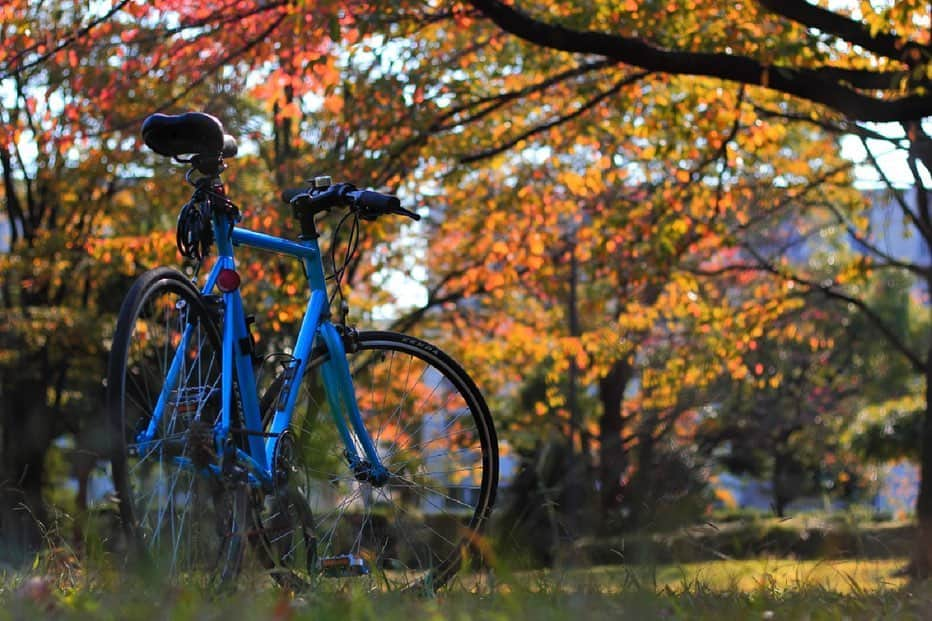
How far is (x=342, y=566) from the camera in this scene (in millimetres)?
3562

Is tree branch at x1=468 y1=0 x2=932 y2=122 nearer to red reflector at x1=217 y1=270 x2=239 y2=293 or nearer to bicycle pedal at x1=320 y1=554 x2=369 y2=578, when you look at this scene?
red reflector at x1=217 y1=270 x2=239 y2=293

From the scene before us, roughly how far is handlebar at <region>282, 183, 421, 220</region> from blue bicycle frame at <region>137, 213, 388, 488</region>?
0.39 feet

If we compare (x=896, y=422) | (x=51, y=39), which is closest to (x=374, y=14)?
(x=51, y=39)


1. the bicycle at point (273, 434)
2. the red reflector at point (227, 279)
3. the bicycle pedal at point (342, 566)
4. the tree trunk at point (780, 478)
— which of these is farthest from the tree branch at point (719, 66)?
the tree trunk at point (780, 478)

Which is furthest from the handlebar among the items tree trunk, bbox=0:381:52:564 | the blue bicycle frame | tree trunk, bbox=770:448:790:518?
tree trunk, bbox=770:448:790:518

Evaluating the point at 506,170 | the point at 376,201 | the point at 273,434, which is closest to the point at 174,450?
the point at 273,434

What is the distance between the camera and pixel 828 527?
15.1ft

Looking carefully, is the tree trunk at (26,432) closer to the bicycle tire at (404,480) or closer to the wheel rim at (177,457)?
the bicycle tire at (404,480)

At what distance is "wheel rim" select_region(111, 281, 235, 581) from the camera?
10.5 feet

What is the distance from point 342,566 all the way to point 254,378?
1.91 ft

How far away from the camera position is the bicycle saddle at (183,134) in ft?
11.6

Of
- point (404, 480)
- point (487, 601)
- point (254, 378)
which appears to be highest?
point (254, 378)

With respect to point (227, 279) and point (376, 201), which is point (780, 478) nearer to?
point (376, 201)

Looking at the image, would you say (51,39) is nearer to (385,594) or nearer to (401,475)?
(401,475)
